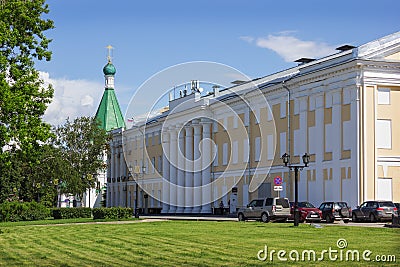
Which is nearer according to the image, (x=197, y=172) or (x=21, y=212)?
(x=21, y=212)

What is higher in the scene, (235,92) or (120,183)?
(235,92)

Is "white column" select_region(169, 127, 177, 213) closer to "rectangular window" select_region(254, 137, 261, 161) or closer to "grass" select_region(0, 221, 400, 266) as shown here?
"rectangular window" select_region(254, 137, 261, 161)

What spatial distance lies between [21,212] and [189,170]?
28.7 m

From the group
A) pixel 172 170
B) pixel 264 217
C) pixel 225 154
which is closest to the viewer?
pixel 264 217

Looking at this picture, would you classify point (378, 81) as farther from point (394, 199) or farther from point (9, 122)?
point (9, 122)

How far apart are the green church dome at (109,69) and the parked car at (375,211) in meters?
85.5

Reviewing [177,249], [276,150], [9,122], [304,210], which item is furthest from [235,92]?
[177,249]

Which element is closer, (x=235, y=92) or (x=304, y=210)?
(x=304, y=210)

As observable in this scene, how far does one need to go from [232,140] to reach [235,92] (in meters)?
4.48

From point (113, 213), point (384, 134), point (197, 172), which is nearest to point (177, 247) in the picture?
point (113, 213)

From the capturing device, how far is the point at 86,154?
81.1m

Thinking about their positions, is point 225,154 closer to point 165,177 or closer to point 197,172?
point 197,172

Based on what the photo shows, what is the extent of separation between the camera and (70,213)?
55.0 metres

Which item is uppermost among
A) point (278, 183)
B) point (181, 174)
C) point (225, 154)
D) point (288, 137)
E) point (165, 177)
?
point (288, 137)
